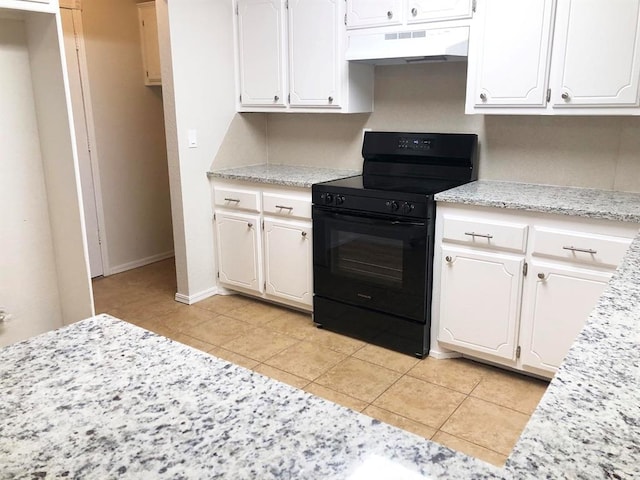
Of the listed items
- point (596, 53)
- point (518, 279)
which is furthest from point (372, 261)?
point (596, 53)

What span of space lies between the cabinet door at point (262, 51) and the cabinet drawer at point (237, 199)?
65cm

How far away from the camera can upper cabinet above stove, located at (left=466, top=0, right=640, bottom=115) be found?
2.48 metres

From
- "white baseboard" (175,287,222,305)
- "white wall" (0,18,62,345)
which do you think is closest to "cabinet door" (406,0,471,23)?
"white wall" (0,18,62,345)

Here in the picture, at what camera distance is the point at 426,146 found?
11.0 feet

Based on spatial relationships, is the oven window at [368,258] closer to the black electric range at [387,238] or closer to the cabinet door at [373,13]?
the black electric range at [387,238]

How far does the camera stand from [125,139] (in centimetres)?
457

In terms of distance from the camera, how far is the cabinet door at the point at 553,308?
8.27ft

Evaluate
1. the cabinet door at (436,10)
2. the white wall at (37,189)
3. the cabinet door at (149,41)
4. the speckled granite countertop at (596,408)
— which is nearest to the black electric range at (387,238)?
the cabinet door at (436,10)

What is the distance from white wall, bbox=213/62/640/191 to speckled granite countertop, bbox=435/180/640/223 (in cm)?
11

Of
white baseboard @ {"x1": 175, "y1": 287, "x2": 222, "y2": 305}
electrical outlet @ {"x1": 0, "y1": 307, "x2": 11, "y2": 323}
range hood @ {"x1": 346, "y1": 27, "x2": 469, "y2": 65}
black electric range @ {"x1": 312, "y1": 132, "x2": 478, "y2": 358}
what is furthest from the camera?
white baseboard @ {"x1": 175, "y1": 287, "x2": 222, "y2": 305}

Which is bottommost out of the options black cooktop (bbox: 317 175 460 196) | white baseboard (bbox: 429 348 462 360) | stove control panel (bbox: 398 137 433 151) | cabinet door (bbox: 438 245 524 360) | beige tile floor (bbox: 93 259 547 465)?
beige tile floor (bbox: 93 259 547 465)

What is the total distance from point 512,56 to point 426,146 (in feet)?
2.57

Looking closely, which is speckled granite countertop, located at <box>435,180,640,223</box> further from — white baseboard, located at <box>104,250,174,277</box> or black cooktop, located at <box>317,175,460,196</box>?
white baseboard, located at <box>104,250,174,277</box>

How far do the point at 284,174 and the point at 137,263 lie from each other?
1.92 metres
